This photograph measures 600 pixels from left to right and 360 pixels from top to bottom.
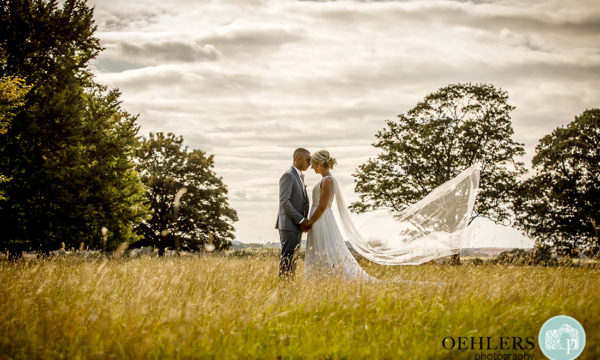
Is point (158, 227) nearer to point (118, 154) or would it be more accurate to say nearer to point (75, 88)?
point (118, 154)

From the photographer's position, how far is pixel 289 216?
7570mm

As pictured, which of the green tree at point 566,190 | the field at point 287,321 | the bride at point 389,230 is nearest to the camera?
the field at point 287,321

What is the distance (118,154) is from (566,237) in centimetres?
2433

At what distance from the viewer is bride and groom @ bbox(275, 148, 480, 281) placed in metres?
7.47

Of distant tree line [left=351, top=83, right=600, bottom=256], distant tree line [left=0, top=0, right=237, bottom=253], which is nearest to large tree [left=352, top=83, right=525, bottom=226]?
distant tree line [left=351, top=83, right=600, bottom=256]

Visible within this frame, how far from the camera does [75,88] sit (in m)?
13.9

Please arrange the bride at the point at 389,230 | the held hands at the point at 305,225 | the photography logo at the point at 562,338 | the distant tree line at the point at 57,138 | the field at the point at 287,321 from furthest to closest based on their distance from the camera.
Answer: the distant tree line at the point at 57,138, the held hands at the point at 305,225, the bride at the point at 389,230, the photography logo at the point at 562,338, the field at the point at 287,321

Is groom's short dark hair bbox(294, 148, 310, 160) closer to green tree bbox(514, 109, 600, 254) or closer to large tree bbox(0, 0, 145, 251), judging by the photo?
large tree bbox(0, 0, 145, 251)

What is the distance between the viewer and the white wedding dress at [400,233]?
295 inches

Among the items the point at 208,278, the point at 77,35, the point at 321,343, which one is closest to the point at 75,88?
the point at 77,35

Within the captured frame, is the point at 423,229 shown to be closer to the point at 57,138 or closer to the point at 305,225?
the point at 305,225

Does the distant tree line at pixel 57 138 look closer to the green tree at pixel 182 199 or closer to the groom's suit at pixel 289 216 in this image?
the groom's suit at pixel 289 216

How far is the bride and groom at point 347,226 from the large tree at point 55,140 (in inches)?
363

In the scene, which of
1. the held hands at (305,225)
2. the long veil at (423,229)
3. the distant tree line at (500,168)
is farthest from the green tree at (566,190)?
the held hands at (305,225)
